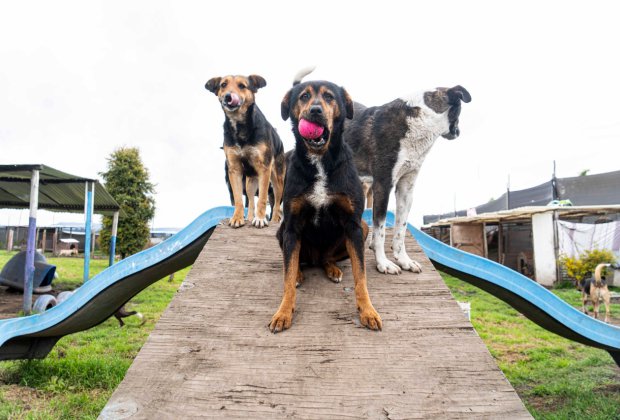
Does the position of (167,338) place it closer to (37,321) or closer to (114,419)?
(114,419)

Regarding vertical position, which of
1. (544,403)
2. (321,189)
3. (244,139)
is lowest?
(544,403)

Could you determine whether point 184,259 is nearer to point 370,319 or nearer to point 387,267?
point 387,267

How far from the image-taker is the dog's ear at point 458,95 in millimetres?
2777

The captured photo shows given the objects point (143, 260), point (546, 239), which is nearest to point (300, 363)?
point (143, 260)

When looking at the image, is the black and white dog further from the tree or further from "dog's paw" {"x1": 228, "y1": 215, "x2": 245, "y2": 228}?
the tree

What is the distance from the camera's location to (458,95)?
2.78m

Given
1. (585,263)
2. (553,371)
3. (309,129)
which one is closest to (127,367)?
(309,129)

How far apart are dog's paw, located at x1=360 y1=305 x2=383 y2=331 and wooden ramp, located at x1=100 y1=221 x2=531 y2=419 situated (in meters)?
0.04

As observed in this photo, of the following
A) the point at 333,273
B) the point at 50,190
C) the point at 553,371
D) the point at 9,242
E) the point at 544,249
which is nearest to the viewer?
the point at 333,273

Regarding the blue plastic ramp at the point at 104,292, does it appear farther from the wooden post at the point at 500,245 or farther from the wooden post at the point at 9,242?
the wooden post at the point at 9,242

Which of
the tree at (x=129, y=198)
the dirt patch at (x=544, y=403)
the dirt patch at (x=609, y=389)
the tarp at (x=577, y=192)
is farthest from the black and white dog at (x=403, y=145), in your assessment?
the tree at (x=129, y=198)

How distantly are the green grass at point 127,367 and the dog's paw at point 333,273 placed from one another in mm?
2379

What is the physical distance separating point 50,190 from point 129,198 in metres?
5.33

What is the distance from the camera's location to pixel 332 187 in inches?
87.0
